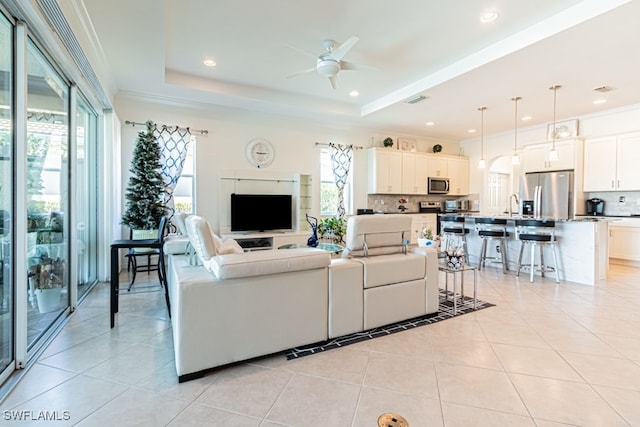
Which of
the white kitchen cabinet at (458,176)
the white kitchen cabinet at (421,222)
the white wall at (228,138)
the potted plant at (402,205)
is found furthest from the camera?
the white kitchen cabinet at (458,176)

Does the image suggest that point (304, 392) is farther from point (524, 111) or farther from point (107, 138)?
point (524, 111)

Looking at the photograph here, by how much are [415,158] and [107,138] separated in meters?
6.31

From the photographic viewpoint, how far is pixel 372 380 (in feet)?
6.70

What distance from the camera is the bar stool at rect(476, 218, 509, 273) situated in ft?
17.0

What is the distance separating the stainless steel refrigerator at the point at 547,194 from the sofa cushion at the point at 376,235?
4.54 metres

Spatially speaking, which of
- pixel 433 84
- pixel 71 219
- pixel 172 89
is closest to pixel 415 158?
pixel 433 84

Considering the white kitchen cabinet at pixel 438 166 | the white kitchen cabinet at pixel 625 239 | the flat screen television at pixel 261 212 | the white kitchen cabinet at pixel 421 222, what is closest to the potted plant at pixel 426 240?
the flat screen television at pixel 261 212

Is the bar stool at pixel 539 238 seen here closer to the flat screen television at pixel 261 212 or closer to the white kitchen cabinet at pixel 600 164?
the white kitchen cabinet at pixel 600 164

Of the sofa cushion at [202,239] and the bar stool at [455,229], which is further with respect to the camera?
the bar stool at [455,229]

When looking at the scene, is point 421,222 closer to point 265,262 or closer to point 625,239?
point 625,239

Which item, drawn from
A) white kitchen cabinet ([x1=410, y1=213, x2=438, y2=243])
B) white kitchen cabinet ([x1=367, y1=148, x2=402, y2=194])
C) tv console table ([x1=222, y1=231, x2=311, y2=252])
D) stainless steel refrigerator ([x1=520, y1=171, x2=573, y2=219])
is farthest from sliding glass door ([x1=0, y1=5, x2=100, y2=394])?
stainless steel refrigerator ([x1=520, y1=171, x2=573, y2=219])

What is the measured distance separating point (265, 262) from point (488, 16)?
3.28 m

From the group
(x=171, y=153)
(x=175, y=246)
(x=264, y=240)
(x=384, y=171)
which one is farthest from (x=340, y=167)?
(x=175, y=246)

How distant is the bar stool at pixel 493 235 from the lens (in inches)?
204
